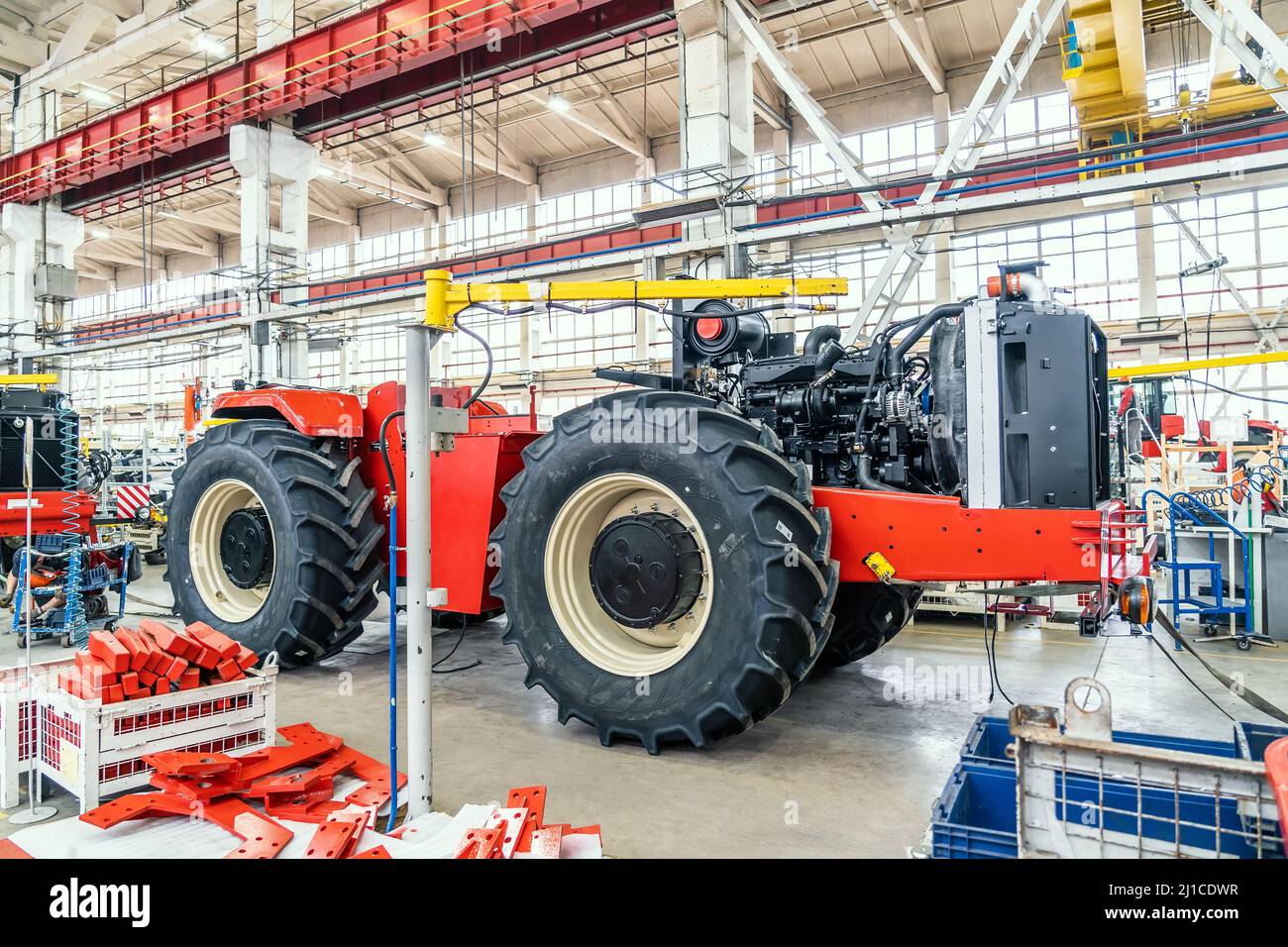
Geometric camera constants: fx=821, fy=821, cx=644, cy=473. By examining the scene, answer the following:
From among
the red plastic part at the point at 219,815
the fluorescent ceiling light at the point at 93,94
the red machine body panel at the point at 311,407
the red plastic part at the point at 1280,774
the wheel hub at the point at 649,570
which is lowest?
the red plastic part at the point at 219,815

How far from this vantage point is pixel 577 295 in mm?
3459

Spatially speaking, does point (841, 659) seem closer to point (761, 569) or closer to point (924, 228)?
point (761, 569)

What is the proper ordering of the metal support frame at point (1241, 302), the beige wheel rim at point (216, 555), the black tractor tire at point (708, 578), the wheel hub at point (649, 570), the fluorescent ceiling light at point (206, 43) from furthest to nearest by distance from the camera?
the metal support frame at point (1241, 302) → the fluorescent ceiling light at point (206, 43) → the beige wheel rim at point (216, 555) → the wheel hub at point (649, 570) → the black tractor tire at point (708, 578)

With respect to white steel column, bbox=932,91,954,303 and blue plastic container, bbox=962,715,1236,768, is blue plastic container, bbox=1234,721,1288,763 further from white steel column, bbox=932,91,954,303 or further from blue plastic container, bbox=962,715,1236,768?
white steel column, bbox=932,91,954,303

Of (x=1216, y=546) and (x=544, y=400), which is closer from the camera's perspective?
(x=1216, y=546)

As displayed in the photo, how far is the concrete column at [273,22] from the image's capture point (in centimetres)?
1072

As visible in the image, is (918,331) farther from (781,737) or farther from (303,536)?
(303,536)

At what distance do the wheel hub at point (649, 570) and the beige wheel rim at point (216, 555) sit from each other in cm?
282

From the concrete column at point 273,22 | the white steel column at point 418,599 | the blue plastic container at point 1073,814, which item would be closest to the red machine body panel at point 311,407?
the white steel column at point 418,599

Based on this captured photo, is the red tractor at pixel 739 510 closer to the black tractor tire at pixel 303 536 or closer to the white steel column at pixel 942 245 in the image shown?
the black tractor tire at pixel 303 536

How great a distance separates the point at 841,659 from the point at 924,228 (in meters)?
4.28

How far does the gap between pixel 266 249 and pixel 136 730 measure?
8.68m

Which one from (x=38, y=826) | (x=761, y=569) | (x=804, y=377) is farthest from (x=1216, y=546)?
(x=38, y=826)
